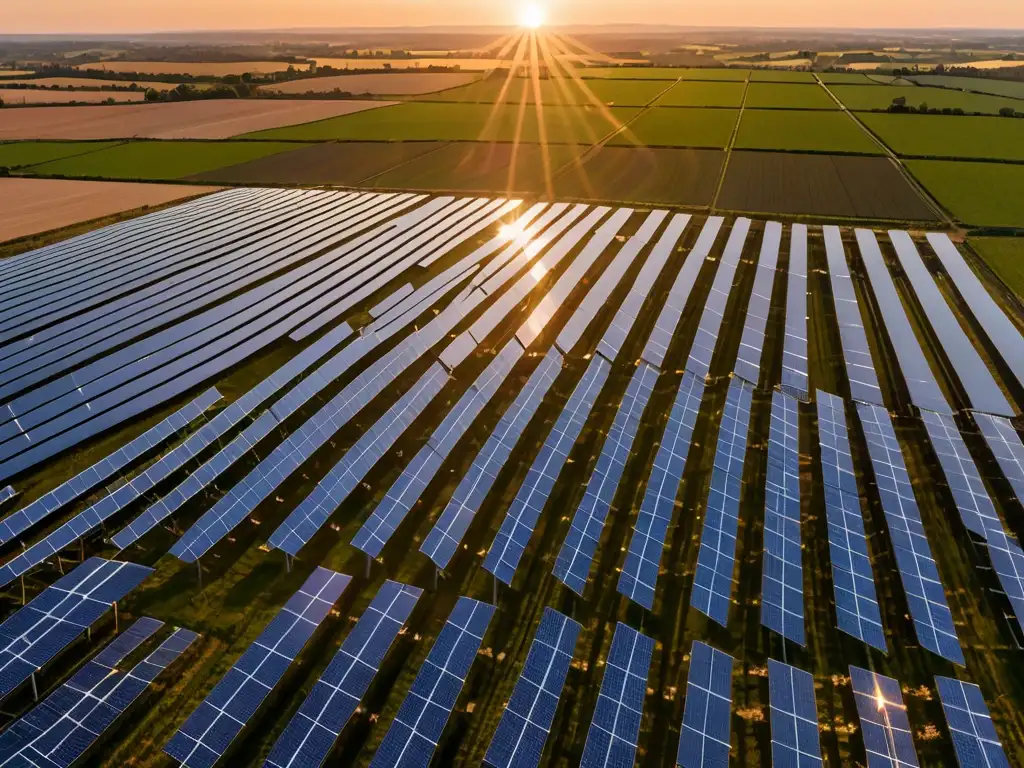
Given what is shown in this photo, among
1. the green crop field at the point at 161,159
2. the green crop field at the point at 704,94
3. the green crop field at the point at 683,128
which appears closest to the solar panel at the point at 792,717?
the green crop field at the point at 683,128

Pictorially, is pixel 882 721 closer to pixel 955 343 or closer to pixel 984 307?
pixel 955 343

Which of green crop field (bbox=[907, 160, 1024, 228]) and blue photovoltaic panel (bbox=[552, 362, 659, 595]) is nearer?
blue photovoltaic panel (bbox=[552, 362, 659, 595])

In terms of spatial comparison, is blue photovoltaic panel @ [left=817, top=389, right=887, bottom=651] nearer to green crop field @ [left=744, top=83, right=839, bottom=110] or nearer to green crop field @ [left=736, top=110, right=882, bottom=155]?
green crop field @ [left=736, top=110, right=882, bottom=155]

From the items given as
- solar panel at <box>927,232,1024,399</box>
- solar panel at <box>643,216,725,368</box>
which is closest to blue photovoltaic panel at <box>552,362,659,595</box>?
solar panel at <box>643,216,725,368</box>

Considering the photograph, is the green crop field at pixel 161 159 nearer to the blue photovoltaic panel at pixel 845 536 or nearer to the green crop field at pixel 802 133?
the green crop field at pixel 802 133

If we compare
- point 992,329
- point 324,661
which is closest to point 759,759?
point 324,661
